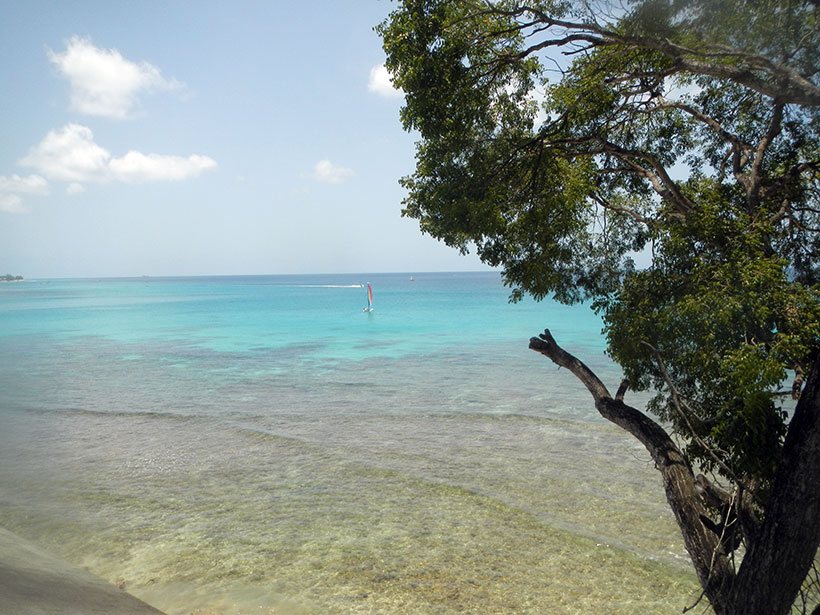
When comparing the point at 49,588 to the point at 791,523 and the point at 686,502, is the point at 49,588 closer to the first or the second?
the point at 686,502

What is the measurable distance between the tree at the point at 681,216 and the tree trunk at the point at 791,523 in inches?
0.4

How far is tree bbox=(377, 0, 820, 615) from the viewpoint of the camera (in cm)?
498

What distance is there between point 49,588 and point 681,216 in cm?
795

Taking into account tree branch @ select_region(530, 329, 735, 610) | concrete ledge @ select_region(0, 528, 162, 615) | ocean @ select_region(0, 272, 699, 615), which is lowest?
ocean @ select_region(0, 272, 699, 615)

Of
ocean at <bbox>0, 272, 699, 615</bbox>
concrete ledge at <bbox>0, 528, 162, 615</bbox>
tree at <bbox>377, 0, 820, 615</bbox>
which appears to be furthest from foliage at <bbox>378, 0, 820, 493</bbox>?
concrete ledge at <bbox>0, 528, 162, 615</bbox>

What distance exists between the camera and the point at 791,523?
4754 millimetres

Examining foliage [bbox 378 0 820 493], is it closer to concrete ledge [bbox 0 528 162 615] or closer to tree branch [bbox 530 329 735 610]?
tree branch [bbox 530 329 735 610]

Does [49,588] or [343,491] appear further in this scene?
[343,491]

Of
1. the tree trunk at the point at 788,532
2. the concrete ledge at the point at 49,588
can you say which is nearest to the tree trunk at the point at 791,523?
the tree trunk at the point at 788,532

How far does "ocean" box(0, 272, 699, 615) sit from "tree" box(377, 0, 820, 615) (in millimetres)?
2905

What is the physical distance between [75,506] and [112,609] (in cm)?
476

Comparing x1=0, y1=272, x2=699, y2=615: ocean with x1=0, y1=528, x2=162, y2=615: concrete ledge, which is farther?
x1=0, y1=272, x2=699, y2=615: ocean

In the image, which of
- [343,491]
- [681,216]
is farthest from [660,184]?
[343,491]

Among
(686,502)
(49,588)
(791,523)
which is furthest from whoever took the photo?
(49,588)
